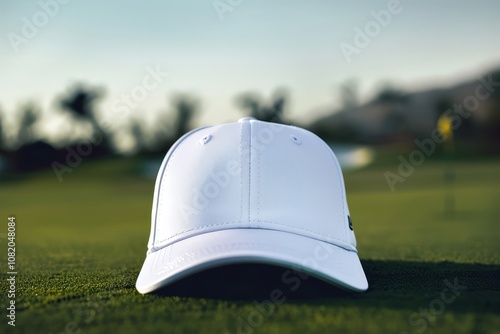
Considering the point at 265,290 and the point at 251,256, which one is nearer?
the point at 251,256

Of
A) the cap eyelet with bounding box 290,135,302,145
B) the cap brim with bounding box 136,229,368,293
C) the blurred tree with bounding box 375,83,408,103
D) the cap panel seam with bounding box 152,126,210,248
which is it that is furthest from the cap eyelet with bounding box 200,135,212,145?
the blurred tree with bounding box 375,83,408,103

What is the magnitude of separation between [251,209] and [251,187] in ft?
0.39

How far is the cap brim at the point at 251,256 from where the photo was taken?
2.34 meters

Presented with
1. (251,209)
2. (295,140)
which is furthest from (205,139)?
(251,209)

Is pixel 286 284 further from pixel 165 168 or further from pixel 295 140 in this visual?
pixel 165 168

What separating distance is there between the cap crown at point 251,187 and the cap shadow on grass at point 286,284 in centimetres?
→ 26

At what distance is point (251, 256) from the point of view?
2320mm

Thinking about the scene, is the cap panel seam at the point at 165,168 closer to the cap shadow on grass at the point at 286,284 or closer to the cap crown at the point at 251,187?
the cap crown at the point at 251,187

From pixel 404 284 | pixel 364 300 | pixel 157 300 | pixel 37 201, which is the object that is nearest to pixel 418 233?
pixel 404 284

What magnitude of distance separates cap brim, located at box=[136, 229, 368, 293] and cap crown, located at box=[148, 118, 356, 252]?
0.06 meters

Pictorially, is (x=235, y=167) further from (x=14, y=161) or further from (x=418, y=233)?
(x=14, y=161)

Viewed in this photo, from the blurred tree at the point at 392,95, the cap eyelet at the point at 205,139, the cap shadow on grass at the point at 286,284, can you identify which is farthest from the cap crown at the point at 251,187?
the blurred tree at the point at 392,95

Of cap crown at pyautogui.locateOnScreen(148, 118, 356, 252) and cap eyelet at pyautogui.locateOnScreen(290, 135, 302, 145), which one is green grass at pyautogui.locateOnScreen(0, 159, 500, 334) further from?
cap eyelet at pyautogui.locateOnScreen(290, 135, 302, 145)

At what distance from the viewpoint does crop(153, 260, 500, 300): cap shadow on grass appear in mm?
2768
